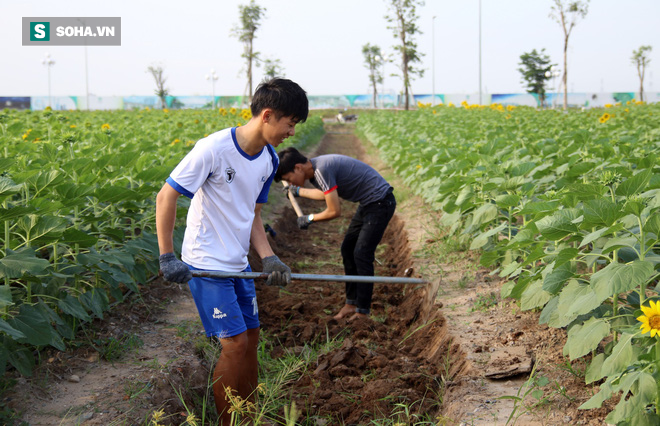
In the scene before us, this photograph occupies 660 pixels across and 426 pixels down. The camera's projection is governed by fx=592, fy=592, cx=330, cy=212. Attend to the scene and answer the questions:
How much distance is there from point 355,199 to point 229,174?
242cm

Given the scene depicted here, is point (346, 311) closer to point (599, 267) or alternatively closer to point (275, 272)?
point (275, 272)

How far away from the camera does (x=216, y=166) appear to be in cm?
286

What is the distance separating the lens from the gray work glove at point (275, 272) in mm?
3285

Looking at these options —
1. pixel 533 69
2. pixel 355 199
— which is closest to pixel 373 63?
pixel 533 69

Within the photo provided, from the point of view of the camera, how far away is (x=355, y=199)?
5.22m

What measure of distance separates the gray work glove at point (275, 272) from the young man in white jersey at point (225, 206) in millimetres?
239

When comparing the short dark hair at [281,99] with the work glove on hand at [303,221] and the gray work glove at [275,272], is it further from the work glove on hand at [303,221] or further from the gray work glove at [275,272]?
the work glove on hand at [303,221]

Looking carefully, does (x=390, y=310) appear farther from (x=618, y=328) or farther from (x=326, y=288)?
(x=618, y=328)

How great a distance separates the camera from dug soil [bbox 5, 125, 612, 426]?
3.06m

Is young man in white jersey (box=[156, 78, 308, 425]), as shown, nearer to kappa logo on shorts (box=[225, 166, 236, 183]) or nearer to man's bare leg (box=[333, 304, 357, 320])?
kappa logo on shorts (box=[225, 166, 236, 183])

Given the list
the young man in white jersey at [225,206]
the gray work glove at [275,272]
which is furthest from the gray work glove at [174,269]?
the gray work glove at [275,272]

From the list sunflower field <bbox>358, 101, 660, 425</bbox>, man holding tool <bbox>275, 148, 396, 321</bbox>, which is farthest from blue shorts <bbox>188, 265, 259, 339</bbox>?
man holding tool <bbox>275, 148, 396, 321</bbox>

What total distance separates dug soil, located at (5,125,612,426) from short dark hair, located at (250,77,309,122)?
1538 mm

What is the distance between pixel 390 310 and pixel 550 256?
2.33 meters
